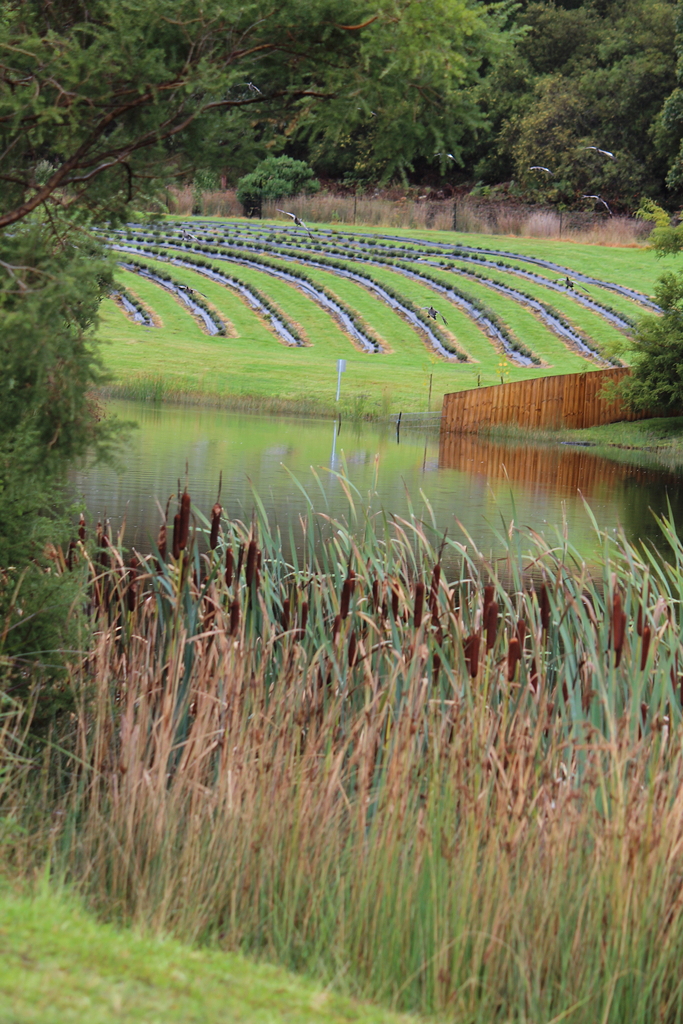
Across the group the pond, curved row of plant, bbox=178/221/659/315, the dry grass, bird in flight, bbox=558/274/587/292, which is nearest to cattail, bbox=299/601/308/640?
the pond

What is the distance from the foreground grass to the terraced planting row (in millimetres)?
27916

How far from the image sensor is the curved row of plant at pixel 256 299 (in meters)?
38.8

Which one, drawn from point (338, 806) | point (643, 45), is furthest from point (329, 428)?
point (643, 45)

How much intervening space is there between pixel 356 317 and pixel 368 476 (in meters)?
A: 22.6

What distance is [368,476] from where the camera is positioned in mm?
18828

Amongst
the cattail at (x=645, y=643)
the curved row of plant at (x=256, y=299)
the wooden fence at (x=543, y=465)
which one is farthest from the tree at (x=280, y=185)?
the cattail at (x=645, y=643)

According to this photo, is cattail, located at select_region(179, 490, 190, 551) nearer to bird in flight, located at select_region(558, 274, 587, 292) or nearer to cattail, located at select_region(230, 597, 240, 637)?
cattail, located at select_region(230, 597, 240, 637)

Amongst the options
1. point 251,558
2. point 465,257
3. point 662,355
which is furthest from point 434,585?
point 465,257

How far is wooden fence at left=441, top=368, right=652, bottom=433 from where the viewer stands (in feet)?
96.0

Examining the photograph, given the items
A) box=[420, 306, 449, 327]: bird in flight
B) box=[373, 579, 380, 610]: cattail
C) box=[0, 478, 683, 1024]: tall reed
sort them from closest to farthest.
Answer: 1. box=[0, 478, 683, 1024]: tall reed
2. box=[373, 579, 380, 610]: cattail
3. box=[420, 306, 449, 327]: bird in flight

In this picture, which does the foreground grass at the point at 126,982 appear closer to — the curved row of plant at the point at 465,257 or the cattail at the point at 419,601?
the cattail at the point at 419,601

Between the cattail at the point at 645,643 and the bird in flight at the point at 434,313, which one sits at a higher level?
the bird in flight at the point at 434,313

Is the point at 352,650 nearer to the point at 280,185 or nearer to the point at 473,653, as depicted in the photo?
the point at 473,653

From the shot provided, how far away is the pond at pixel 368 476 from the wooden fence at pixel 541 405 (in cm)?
100
